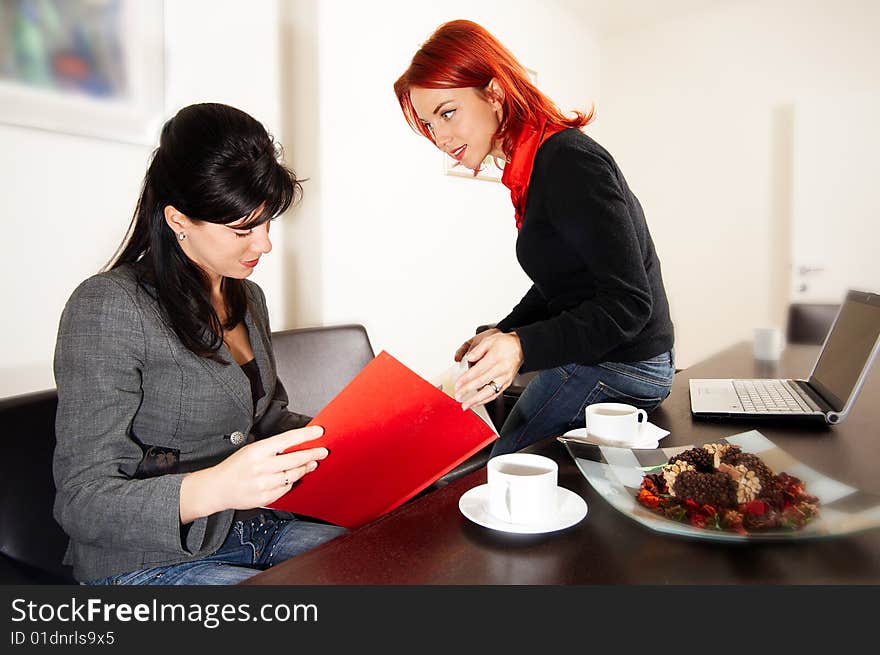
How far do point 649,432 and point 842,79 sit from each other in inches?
143

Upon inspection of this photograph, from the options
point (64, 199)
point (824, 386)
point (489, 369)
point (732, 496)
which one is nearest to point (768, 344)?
point (824, 386)

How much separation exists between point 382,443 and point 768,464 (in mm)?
465

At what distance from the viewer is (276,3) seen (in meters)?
2.13

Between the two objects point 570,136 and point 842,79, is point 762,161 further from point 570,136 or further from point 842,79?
point 570,136

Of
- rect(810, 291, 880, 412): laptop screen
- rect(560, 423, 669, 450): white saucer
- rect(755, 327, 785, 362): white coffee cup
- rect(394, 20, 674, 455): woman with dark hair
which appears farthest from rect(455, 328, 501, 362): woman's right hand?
rect(755, 327, 785, 362): white coffee cup

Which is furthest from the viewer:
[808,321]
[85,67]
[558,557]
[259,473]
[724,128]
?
[724,128]

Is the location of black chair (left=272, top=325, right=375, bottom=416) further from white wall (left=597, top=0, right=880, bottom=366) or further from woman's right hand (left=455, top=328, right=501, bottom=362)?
white wall (left=597, top=0, right=880, bottom=366)

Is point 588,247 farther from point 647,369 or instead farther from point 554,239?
point 647,369

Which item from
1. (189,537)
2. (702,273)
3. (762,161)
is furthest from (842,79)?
(189,537)

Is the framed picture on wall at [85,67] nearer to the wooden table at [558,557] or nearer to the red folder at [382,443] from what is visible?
the red folder at [382,443]

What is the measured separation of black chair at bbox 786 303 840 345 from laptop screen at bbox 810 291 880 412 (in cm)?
164

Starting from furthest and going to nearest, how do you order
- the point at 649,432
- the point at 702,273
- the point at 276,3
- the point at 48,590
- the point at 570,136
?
the point at 702,273
the point at 276,3
the point at 570,136
the point at 649,432
the point at 48,590

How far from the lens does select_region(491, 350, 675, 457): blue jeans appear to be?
1.23 metres

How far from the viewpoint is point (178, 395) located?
0.98 metres
